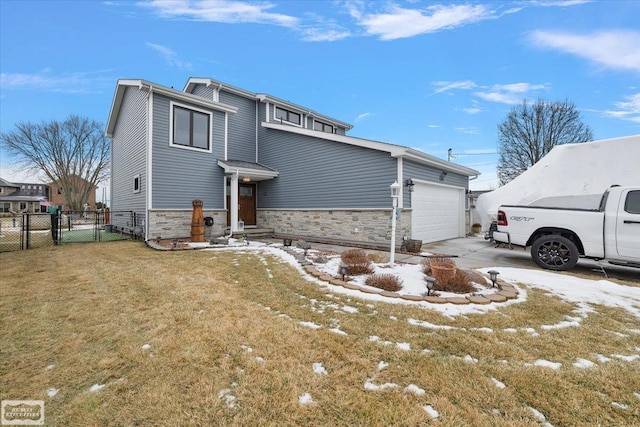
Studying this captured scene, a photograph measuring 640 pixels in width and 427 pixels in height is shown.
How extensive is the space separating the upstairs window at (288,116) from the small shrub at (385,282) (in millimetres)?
11309

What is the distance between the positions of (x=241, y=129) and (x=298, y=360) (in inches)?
476

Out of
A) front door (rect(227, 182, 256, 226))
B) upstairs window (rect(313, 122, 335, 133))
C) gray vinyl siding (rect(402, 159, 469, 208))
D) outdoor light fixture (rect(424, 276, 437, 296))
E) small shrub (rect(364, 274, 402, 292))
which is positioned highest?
upstairs window (rect(313, 122, 335, 133))

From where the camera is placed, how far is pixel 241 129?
1264 centimetres

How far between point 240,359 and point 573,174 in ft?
32.5

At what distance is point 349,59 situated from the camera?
1303cm

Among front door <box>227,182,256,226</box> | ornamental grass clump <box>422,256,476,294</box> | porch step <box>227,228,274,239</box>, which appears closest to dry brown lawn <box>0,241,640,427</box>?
ornamental grass clump <box>422,256,476,294</box>

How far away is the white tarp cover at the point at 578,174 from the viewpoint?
704cm

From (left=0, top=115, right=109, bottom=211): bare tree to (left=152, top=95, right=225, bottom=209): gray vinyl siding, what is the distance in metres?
26.9

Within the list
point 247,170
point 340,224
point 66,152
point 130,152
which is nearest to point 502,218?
point 340,224

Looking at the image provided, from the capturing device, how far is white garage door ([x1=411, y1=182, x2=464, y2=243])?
9.52m

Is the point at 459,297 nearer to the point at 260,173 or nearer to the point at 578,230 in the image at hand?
the point at 578,230

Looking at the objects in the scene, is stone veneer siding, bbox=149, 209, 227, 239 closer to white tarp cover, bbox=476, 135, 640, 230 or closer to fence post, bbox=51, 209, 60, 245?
fence post, bbox=51, 209, 60, 245

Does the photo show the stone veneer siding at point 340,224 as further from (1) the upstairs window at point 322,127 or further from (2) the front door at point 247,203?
(1) the upstairs window at point 322,127

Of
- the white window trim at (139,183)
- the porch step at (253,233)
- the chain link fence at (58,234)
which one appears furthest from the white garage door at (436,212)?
the chain link fence at (58,234)
